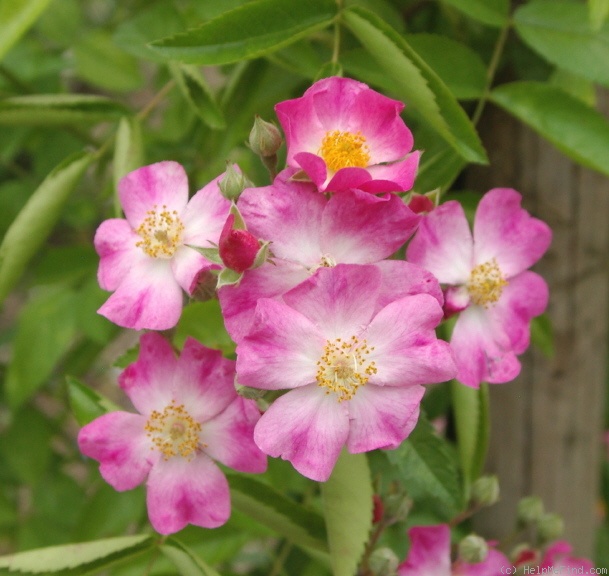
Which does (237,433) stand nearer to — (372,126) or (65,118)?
(372,126)

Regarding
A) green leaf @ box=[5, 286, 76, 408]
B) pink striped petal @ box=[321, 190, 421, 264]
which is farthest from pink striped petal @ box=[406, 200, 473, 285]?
green leaf @ box=[5, 286, 76, 408]

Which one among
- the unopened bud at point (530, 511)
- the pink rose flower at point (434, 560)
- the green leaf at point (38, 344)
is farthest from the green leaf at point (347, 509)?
the green leaf at point (38, 344)

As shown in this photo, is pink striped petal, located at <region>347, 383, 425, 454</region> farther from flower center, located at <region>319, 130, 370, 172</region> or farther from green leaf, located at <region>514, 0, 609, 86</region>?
green leaf, located at <region>514, 0, 609, 86</region>

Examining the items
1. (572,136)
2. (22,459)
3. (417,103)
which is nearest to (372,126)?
(417,103)

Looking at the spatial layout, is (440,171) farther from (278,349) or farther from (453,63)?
(278,349)

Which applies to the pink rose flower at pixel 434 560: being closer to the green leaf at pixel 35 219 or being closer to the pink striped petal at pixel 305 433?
the pink striped petal at pixel 305 433
